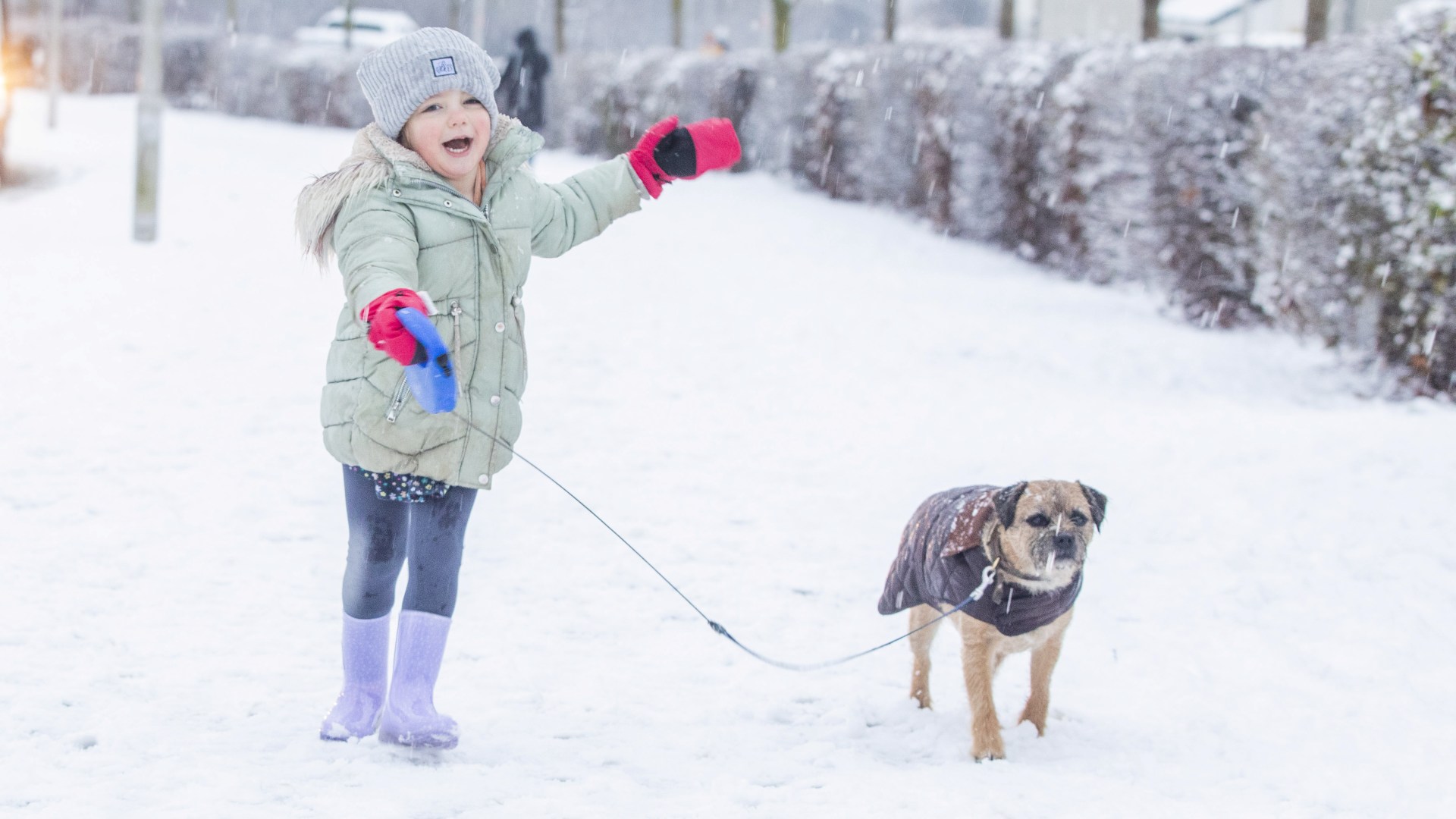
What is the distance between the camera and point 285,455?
20.7 ft

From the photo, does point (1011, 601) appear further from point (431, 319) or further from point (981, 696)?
point (431, 319)

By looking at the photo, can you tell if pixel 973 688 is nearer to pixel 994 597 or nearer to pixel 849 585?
pixel 994 597

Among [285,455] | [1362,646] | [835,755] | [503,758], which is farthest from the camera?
[285,455]

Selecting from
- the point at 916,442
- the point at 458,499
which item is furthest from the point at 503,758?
the point at 916,442

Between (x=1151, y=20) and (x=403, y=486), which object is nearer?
(x=403, y=486)

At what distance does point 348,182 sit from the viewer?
10.5 ft

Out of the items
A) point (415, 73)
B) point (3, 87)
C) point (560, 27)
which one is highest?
point (560, 27)

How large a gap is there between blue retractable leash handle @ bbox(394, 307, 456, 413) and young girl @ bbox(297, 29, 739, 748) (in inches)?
9.2

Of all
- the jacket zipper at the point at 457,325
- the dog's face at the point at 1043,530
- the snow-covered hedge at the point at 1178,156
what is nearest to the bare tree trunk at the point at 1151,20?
the snow-covered hedge at the point at 1178,156

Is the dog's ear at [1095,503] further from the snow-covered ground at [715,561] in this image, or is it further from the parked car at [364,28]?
the parked car at [364,28]

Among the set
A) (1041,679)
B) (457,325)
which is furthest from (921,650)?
(457,325)

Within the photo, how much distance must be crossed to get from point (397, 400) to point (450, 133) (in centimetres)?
66

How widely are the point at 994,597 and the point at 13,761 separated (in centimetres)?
249

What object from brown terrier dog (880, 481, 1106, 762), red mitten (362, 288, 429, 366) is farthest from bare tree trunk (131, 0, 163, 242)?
red mitten (362, 288, 429, 366)
